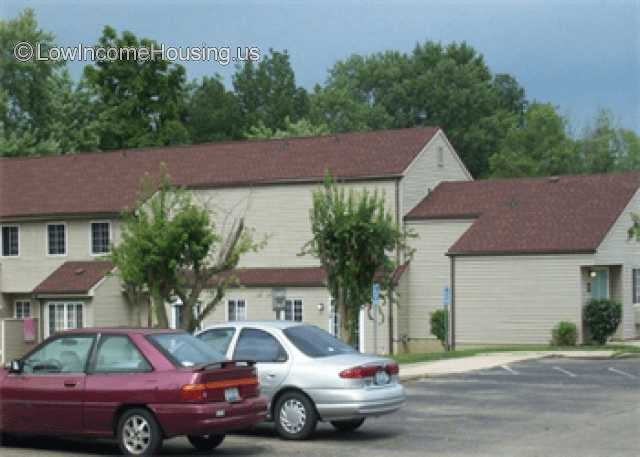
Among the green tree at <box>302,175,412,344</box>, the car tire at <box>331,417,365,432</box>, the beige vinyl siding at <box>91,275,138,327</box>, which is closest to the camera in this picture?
the car tire at <box>331,417,365,432</box>

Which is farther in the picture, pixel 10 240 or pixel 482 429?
pixel 10 240

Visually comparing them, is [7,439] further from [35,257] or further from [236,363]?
[35,257]

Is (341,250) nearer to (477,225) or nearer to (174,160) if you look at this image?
(477,225)

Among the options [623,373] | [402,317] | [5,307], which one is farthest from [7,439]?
[5,307]

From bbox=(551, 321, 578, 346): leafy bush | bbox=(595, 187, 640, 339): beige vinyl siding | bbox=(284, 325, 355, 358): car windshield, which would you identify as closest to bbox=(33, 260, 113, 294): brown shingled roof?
bbox=(551, 321, 578, 346): leafy bush

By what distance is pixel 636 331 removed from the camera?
4334cm

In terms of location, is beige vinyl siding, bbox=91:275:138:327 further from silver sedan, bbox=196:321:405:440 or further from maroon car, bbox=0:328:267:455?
maroon car, bbox=0:328:267:455

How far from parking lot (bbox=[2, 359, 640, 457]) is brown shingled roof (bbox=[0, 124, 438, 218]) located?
2202 centimetres

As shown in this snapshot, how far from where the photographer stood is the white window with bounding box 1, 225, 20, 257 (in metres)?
51.6

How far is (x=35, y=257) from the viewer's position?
5109 centimetres

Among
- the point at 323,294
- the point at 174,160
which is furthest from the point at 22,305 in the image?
the point at 323,294

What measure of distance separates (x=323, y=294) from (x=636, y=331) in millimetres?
11076

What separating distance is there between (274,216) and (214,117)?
4520cm

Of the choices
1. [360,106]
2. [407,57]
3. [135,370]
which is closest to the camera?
[135,370]
